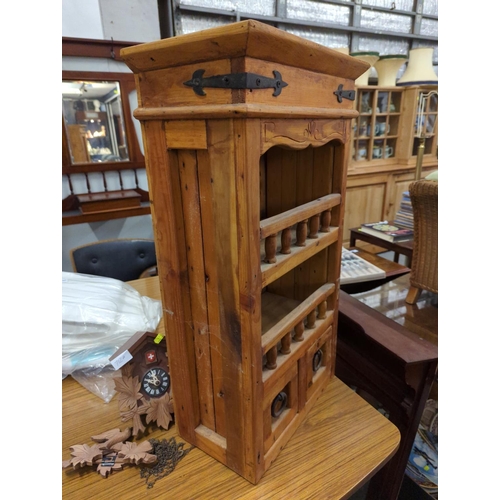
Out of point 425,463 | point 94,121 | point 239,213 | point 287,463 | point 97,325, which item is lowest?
point 425,463

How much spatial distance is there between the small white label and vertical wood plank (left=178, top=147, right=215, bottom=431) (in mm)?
201

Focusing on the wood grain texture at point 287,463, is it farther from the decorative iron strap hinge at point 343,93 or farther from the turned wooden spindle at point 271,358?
the decorative iron strap hinge at point 343,93

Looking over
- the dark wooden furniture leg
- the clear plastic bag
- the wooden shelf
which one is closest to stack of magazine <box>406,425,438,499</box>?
the dark wooden furniture leg

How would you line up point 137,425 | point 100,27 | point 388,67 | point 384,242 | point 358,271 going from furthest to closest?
point 388,67
point 100,27
point 384,242
point 358,271
point 137,425

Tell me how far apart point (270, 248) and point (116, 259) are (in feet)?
4.62

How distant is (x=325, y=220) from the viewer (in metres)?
0.78

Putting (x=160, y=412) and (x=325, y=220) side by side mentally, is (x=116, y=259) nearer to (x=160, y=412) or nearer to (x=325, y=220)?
(x=160, y=412)

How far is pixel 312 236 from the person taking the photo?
0.75 m

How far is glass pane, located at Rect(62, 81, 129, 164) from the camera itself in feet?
6.98

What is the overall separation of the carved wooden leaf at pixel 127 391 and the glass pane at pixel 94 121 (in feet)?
6.03

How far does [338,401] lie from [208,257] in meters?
0.52

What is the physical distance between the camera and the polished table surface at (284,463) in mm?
657

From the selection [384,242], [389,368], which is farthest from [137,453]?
[384,242]

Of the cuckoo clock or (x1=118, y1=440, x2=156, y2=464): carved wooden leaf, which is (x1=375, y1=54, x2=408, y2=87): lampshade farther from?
(x1=118, y1=440, x2=156, y2=464): carved wooden leaf
